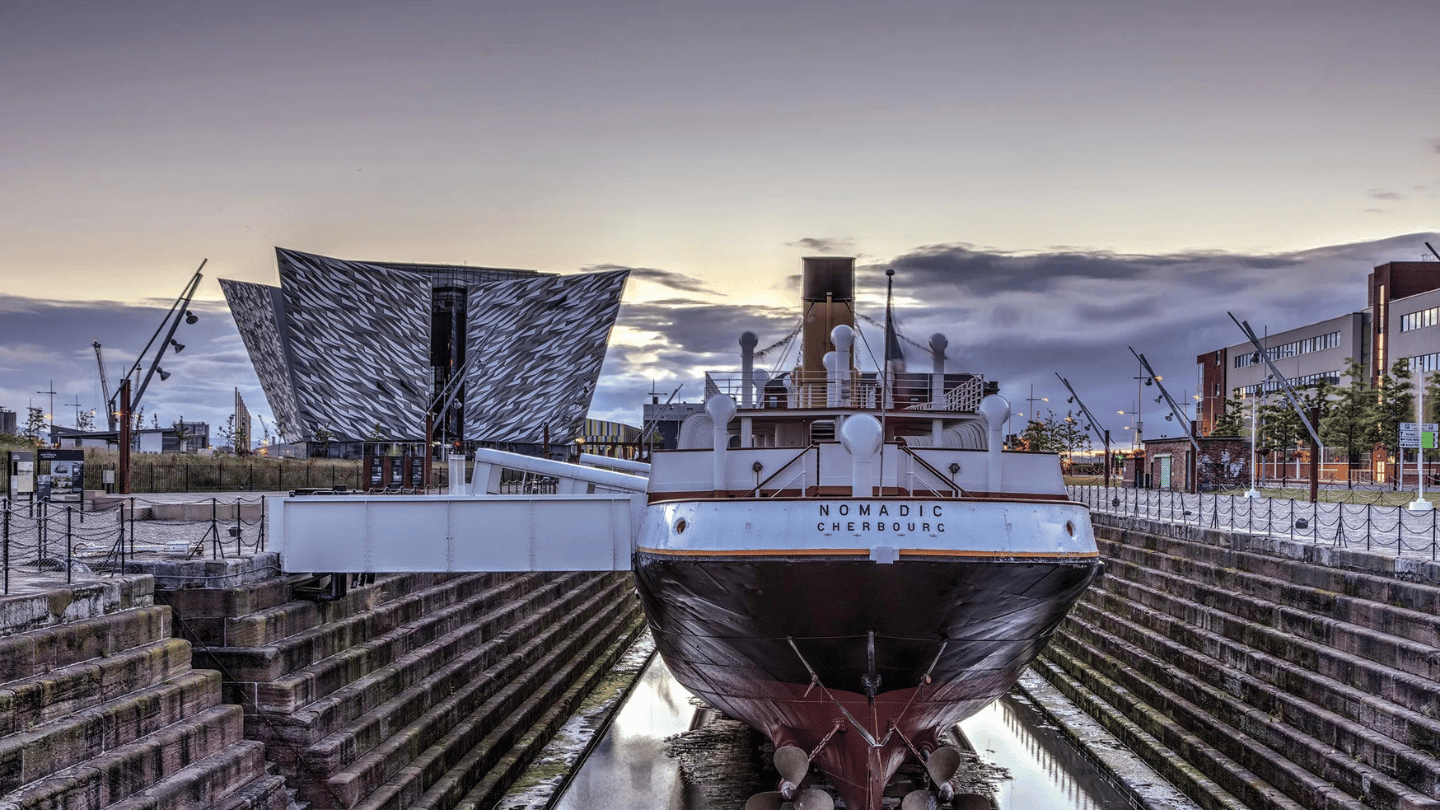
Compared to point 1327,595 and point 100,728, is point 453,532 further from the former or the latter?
point 1327,595

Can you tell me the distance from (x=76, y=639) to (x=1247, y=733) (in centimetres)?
1695

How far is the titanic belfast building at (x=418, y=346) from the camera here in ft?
279

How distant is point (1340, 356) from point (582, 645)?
234ft

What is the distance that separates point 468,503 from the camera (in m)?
17.3

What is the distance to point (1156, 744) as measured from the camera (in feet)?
66.0

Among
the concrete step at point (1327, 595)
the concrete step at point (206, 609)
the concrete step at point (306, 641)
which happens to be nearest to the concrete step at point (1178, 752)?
the concrete step at point (1327, 595)

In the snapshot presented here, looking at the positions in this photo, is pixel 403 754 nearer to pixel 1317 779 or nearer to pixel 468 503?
pixel 468 503

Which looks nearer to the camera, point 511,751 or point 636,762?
point 511,751

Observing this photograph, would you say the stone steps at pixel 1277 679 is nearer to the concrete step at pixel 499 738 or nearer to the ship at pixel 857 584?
the ship at pixel 857 584

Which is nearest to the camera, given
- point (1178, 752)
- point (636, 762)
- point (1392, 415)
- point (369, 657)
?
point (369, 657)

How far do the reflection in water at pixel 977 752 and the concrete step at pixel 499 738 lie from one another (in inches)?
48.1

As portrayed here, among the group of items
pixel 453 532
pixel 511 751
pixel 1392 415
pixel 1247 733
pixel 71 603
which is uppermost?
pixel 1392 415

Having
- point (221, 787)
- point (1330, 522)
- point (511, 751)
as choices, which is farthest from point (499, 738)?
point (1330, 522)

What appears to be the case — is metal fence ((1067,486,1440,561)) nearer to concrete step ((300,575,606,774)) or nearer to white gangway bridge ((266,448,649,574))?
white gangway bridge ((266,448,649,574))
